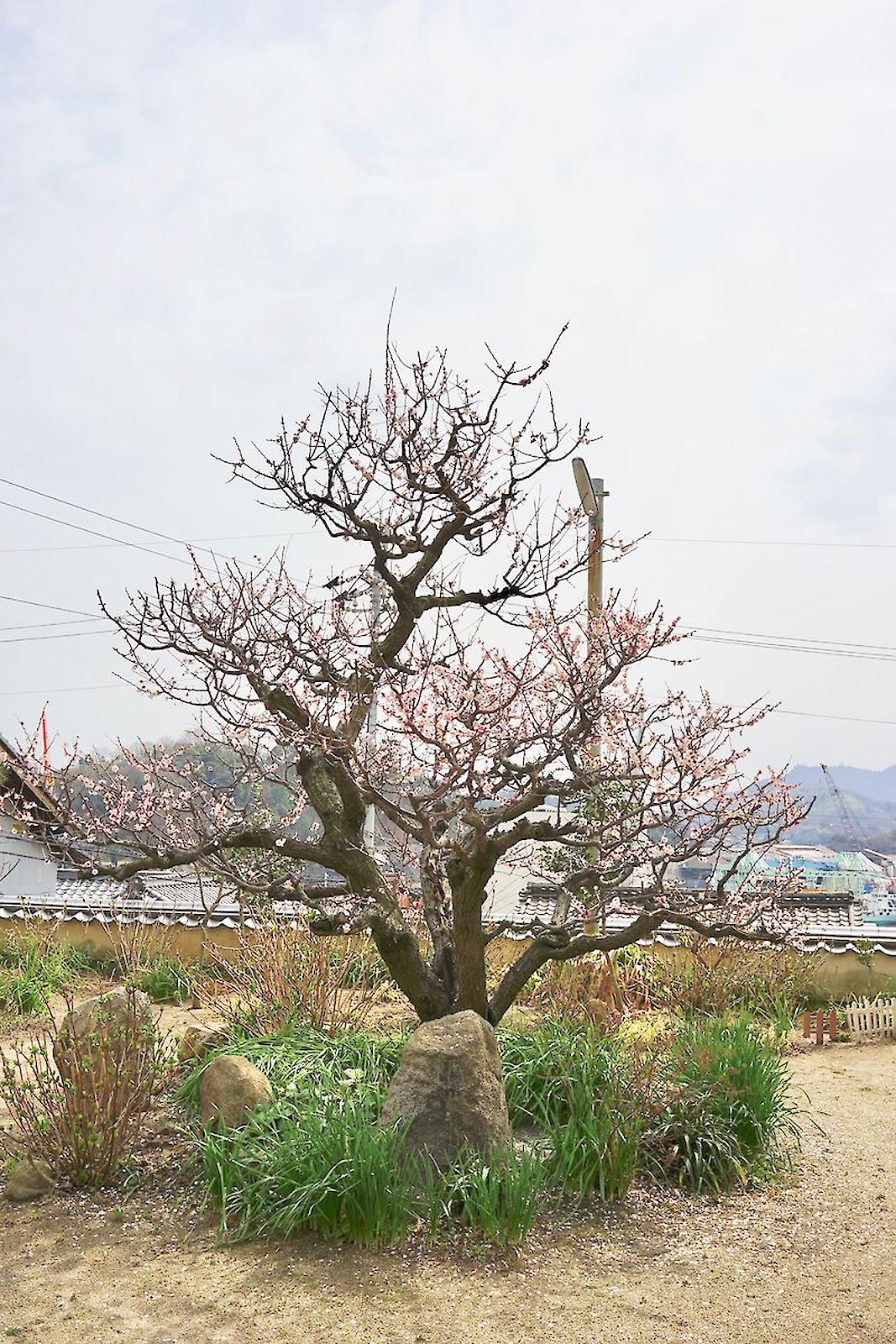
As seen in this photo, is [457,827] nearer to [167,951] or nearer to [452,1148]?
[452,1148]

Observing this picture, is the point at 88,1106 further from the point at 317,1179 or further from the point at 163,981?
the point at 163,981

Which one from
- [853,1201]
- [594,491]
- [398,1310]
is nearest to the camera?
[398,1310]

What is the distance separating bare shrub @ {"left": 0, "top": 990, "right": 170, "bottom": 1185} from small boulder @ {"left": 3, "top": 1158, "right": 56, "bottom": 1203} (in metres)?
0.06

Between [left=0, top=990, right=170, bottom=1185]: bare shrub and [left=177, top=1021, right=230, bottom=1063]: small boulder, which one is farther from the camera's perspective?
[left=177, top=1021, right=230, bottom=1063]: small boulder

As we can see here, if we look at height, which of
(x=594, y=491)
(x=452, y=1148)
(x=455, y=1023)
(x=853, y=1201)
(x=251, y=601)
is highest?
(x=594, y=491)

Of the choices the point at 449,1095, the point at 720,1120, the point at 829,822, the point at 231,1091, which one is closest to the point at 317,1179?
the point at 449,1095

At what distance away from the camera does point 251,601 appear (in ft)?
17.7

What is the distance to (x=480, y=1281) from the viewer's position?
3.94m

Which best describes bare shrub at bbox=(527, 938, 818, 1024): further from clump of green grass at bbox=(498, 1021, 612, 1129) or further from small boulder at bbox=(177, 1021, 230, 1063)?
small boulder at bbox=(177, 1021, 230, 1063)

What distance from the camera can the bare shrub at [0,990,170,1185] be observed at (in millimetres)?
4816

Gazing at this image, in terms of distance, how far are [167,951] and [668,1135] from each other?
651 cm

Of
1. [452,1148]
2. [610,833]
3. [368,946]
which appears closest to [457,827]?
[610,833]

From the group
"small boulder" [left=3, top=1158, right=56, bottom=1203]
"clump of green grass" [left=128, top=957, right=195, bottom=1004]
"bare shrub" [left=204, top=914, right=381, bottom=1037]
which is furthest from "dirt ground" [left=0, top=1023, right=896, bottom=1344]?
"clump of green grass" [left=128, top=957, right=195, bottom=1004]

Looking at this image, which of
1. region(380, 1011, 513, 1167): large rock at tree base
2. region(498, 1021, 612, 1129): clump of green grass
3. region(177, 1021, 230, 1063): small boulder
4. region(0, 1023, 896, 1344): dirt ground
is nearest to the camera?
region(0, 1023, 896, 1344): dirt ground
